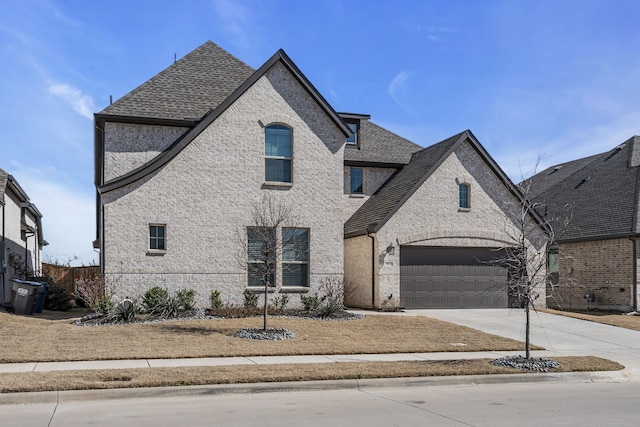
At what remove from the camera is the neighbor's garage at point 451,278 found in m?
23.8

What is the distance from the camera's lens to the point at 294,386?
10602 mm

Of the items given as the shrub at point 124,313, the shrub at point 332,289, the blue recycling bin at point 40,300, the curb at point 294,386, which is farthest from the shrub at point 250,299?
the curb at point 294,386

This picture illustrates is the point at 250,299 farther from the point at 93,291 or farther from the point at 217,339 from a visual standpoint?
the point at 217,339

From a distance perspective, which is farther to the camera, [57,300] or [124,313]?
[57,300]

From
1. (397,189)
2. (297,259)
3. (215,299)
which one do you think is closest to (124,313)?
(215,299)

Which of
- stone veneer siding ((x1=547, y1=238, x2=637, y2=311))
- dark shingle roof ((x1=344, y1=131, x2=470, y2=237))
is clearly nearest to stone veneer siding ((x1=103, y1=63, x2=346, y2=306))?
dark shingle roof ((x1=344, y1=131, x2=470, y2=237))

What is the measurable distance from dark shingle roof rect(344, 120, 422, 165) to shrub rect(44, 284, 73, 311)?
480 inches

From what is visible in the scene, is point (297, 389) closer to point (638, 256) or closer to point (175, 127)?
point (175, 127)

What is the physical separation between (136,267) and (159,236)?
4.11ft

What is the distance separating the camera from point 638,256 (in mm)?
25625

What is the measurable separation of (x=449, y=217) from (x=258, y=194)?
7581mm

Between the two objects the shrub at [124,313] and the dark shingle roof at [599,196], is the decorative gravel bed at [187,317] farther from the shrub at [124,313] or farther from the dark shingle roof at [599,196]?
the dark shingle roof at [599,196]

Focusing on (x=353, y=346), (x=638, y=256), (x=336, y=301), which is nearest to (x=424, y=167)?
(x=336, y=301)

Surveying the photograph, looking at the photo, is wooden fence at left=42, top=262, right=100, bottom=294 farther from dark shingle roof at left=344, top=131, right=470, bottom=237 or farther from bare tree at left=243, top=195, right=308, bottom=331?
dark shingle roof at left=344, top=131, right=470, bottom=237
